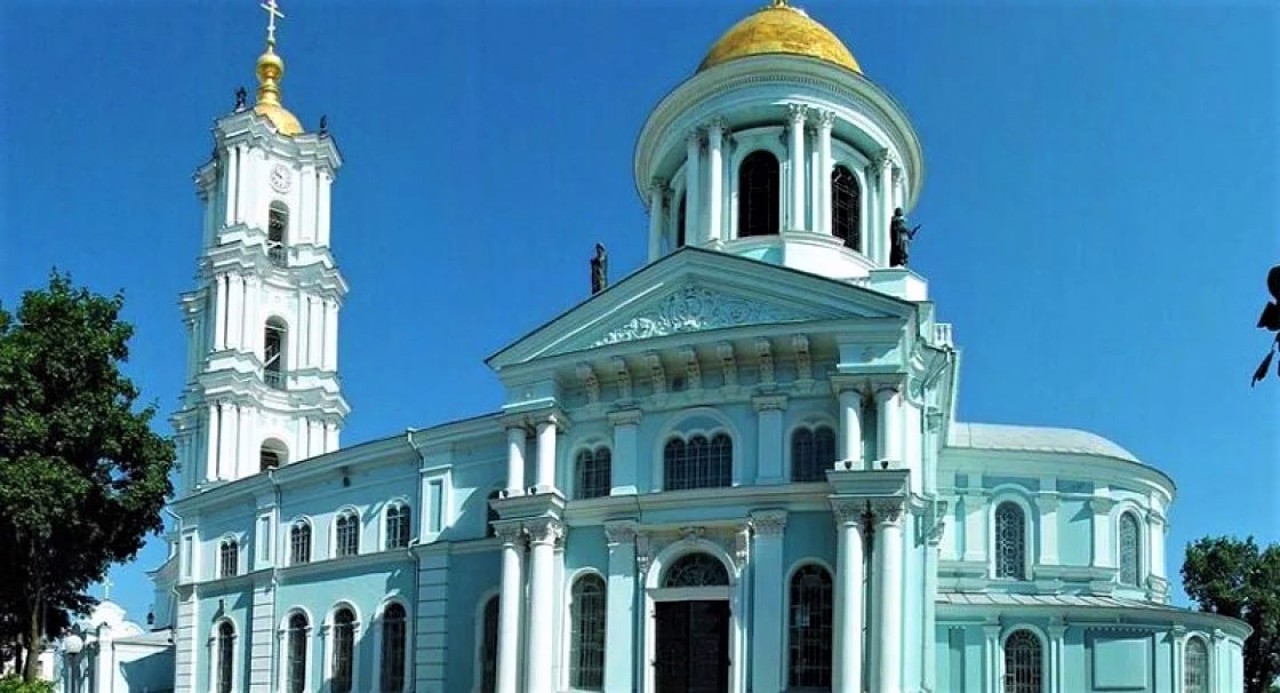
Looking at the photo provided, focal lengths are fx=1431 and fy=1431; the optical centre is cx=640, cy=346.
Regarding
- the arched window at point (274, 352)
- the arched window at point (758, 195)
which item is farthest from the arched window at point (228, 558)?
the arched window at point (758, 195)

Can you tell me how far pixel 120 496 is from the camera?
36031mm

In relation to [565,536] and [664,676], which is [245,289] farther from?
[664,676]

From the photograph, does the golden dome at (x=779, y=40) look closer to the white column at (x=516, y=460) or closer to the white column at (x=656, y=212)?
the white column at (x=656, y=212)

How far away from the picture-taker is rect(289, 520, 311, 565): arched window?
3909 cm

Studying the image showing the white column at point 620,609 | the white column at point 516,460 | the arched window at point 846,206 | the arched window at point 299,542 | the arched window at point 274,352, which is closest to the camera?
the white column at point 620,609

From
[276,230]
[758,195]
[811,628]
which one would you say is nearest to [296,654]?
[811,628]

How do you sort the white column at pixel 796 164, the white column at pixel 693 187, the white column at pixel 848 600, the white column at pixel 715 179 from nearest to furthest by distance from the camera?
the white column at pixel 848 600 → the white column at pixel 796 164 → the white column at pixel 715 179 → the white column at pixel 693 187

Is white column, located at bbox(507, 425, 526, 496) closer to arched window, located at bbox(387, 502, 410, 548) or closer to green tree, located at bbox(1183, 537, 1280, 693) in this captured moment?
arched window, located at bbox(387, 502, 410, 548)

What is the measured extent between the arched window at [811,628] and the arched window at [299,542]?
15912mm

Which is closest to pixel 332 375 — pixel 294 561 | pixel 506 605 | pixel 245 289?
pixel 245 289

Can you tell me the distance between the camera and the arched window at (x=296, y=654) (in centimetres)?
3812

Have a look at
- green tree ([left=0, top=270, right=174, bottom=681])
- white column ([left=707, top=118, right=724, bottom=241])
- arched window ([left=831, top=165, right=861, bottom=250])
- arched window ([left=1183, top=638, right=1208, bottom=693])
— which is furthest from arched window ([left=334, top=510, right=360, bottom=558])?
arched window ([left=1183, top=638, right=1208, bottom=693])

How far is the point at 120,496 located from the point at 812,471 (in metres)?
18.0

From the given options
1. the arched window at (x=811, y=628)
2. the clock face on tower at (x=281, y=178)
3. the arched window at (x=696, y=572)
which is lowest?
the arched window at (x=811, y=628)
